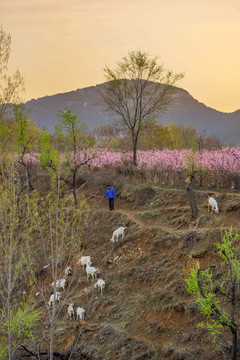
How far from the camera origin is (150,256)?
12.5 m

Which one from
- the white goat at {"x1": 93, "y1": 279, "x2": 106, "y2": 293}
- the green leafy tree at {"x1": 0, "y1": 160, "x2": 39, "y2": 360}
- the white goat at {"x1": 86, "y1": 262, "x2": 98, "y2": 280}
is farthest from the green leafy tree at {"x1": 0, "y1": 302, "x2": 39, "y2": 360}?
the white goat at {"x1": 86, "y1": 262, "x2": 98, "y2": 280}

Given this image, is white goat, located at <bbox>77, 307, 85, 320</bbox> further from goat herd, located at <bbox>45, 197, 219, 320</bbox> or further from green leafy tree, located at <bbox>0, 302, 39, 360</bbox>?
green leafy tree, located at <bbox>0, 302, 39, 360</bbox>

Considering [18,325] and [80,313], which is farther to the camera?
[80,313]

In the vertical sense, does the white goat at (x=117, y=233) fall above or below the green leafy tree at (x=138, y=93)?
below

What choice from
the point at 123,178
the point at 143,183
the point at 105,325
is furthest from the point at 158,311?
the point at 123,178

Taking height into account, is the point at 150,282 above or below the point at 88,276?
above

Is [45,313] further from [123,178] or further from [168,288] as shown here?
[123,178]

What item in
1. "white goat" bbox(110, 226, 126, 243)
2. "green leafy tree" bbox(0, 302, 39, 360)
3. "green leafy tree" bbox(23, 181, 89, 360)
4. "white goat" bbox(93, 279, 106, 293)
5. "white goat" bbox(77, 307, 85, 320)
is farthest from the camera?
"white goat" bbox(110, 226, 126, 243)

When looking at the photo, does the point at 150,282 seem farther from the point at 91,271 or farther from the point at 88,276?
the point at 88,276

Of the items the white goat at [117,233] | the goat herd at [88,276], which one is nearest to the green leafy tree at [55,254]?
the goat herd at [88,276]

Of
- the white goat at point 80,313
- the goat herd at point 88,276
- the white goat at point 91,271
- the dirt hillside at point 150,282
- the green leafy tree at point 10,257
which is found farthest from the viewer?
the white goat at point 91,271

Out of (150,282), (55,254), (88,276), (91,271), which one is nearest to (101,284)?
(91,271)

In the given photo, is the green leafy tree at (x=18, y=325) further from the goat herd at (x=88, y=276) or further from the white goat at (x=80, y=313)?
the white goat at (x=80, y=313)

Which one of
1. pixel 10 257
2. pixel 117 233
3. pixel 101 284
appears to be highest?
pixel 10 257
